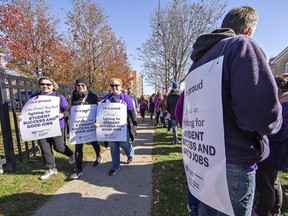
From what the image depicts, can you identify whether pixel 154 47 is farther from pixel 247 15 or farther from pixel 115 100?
pixel 247 15

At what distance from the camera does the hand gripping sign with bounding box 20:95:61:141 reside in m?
4.07

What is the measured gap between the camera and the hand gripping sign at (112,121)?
4.32 metres

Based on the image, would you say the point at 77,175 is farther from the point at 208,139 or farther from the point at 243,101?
the point at 243,101

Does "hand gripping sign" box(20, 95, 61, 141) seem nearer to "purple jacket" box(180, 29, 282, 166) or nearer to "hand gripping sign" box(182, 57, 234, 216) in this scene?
"hand gripping sign" box(182, 57, 234, 216)

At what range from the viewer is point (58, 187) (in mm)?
3777

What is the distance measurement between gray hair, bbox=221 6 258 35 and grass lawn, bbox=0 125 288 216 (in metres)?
2.49

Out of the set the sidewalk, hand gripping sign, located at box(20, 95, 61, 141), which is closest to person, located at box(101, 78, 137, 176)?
the sidewalk

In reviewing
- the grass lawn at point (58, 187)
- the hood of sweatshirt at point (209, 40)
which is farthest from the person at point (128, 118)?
the hood of sweatshirt at point (209, 40)

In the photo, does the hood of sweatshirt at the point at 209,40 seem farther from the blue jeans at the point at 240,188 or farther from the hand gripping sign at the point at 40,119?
the hand gripping sign at the point at 40,119

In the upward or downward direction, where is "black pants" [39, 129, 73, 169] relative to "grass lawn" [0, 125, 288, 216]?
upward

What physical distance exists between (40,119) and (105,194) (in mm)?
2030

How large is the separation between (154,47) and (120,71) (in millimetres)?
6043

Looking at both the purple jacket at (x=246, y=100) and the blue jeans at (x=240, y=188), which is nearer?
the purple jacket at (x=246, y=100)

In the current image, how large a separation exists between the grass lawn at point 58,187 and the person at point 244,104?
1863 millimetres
